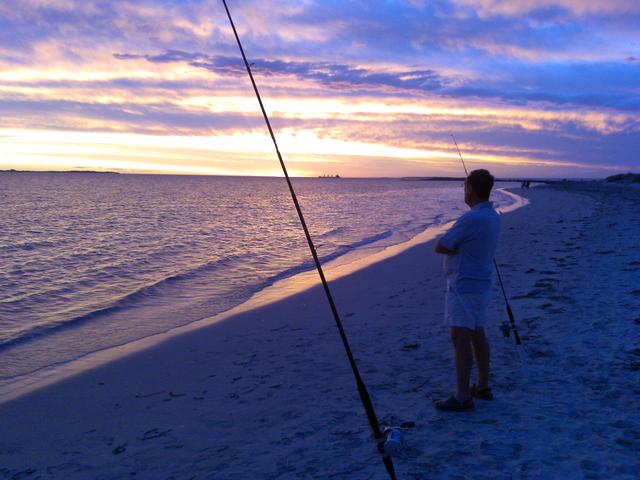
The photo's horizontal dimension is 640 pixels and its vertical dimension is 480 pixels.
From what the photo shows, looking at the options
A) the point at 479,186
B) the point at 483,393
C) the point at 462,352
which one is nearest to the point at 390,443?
the point at 462,352

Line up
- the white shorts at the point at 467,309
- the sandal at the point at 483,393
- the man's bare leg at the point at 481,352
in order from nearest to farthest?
1. the white shorts at the point at 467,309
2. the man's bare leg at the point at 481,352
3. the sandal at the point at 483,393

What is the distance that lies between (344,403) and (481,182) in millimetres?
2303

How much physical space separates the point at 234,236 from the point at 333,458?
62.0 feet

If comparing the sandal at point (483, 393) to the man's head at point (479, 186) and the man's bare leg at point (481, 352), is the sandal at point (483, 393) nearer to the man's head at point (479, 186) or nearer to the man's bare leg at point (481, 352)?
the man's bare leg at point (481, 352)

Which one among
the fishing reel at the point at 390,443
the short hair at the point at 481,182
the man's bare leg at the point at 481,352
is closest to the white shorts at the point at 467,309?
the man's bare leg at the point at 481,352

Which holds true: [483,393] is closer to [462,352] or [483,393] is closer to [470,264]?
[462,352]

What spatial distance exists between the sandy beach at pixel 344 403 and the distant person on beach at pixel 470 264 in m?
0.65

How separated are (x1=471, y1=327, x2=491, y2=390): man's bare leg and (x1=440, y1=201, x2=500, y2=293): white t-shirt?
378 millimetres

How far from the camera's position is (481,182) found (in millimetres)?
3865

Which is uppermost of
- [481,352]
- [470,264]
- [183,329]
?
[470,264]

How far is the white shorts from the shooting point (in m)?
3.89

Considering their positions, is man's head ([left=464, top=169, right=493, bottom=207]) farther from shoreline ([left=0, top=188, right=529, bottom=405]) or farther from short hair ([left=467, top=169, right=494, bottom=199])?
shoreline ([left=0, top=188, right=529, bottom=405])

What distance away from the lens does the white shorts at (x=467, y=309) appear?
389 cm

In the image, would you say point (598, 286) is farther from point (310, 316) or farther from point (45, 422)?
point (45, 422)
